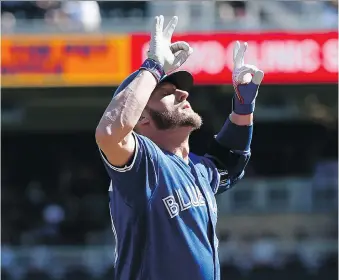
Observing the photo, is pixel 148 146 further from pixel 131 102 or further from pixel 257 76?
pixel 257 76

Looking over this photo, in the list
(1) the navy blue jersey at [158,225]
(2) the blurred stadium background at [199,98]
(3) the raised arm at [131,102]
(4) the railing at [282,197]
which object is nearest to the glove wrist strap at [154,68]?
(3) the raised arm at [131,102]

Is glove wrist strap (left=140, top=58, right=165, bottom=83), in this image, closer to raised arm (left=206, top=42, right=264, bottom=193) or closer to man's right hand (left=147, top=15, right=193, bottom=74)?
man's right hand (left=147, top=15, right=193, bottom=74)

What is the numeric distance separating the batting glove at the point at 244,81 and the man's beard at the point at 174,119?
47 cm

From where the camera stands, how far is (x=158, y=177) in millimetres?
3059

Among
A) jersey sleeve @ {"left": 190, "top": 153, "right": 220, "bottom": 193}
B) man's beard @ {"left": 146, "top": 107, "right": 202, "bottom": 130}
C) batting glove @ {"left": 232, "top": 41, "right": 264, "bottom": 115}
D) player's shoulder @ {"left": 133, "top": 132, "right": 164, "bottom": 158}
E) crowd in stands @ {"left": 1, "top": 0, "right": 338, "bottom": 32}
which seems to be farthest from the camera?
crowd in stands @ {"left": 1, "top": 0, "right": 338, "bottom": 32}

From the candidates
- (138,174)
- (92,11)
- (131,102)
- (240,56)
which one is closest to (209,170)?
(240,56)

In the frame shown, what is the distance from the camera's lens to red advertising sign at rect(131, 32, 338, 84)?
10188mm

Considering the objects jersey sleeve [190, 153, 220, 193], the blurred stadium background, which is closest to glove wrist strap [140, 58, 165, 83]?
jersey sleeve [190, 153, 220, 193]

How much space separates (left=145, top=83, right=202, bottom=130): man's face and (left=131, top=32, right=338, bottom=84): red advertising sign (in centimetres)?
693

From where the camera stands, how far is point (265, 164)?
13.5m

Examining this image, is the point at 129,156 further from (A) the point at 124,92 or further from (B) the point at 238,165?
(B) the point at 238,165

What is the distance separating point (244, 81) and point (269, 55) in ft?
22.2

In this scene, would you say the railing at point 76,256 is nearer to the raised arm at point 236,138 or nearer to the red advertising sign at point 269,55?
the red advertising sign at point 269,55

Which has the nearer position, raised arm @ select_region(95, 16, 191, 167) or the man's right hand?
raised arm @ select_region(95, 16, 191, 167)
